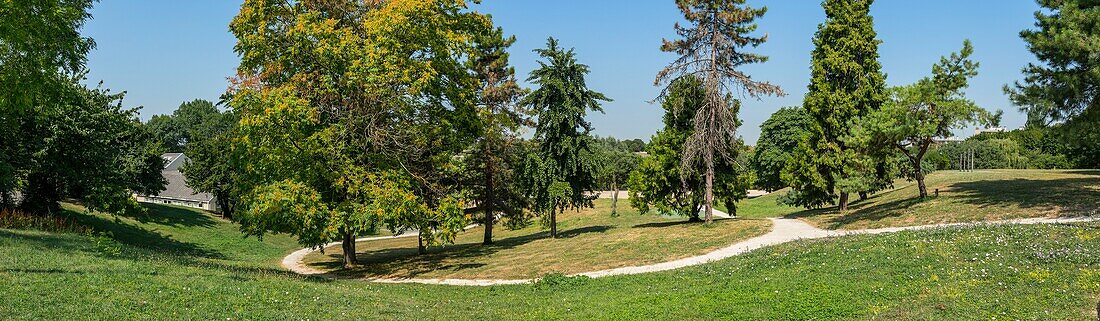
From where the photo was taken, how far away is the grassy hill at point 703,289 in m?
10.7

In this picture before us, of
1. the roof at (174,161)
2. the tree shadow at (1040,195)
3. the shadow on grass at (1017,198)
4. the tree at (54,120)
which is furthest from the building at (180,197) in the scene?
the tree shadow at (1040,195)

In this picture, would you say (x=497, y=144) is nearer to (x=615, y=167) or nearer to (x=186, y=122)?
(x=615, y=167)

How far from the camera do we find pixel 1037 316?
9.49 m

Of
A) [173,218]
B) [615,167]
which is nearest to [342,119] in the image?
[173,218]

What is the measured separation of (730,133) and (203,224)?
3641 centimetres

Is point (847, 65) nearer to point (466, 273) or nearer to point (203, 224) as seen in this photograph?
point (466, 273)

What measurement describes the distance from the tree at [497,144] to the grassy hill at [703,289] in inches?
576

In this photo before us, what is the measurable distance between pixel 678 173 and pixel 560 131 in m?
6.20

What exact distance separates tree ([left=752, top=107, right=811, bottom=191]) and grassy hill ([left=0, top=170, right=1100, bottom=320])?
46468mm

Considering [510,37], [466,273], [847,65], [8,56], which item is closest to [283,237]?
[510,37]

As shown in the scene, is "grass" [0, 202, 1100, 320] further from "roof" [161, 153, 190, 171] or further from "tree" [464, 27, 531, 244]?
"roof" [161, 153, 190, 171]

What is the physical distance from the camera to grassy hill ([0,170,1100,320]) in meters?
10.7

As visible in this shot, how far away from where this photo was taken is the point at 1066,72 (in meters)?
21.6

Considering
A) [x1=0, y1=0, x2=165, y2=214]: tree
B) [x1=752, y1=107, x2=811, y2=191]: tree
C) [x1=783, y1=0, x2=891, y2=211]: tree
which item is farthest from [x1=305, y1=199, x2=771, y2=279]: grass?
[x1=752, y1=107, x2=811, y2=191]: tree
